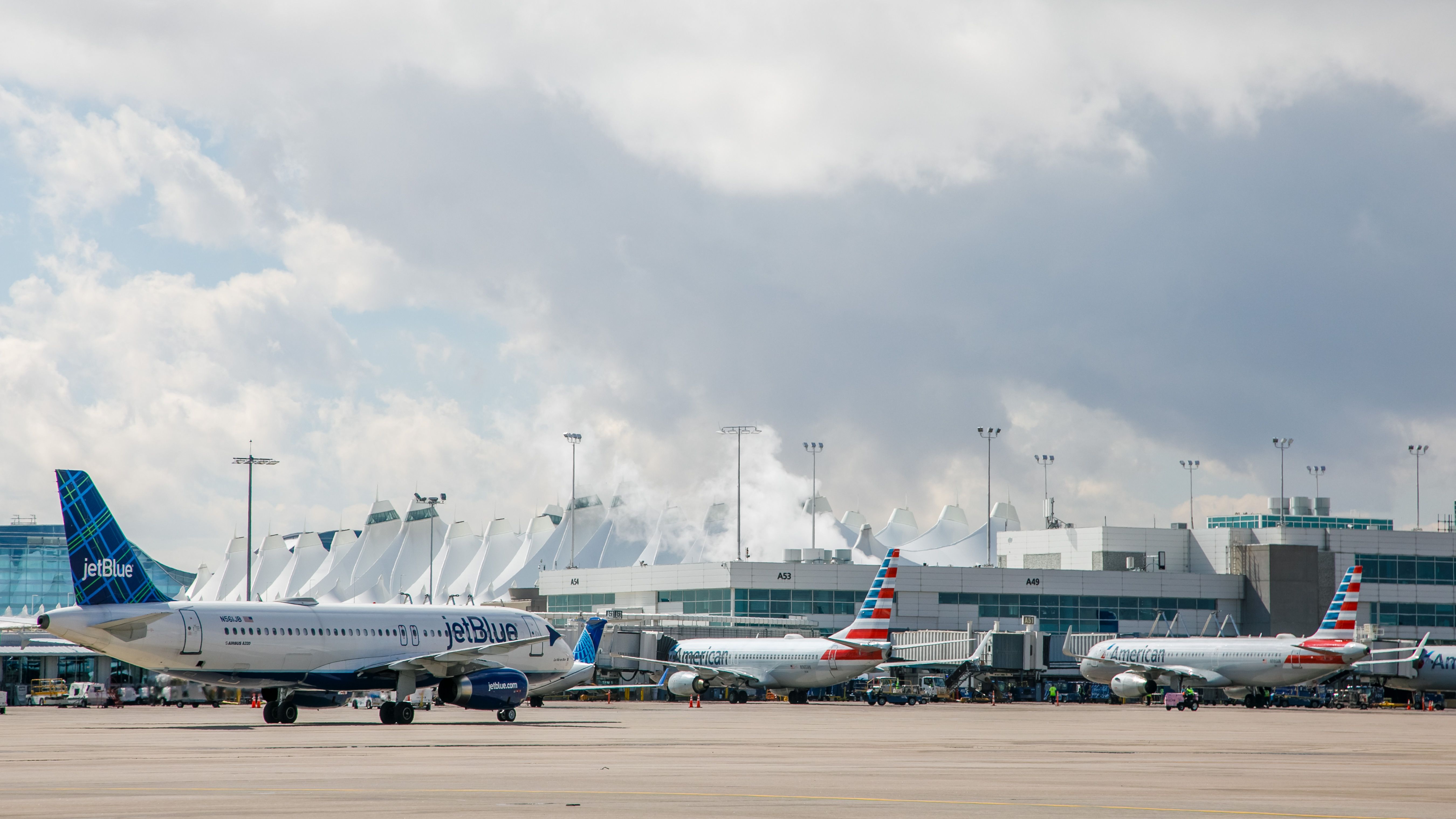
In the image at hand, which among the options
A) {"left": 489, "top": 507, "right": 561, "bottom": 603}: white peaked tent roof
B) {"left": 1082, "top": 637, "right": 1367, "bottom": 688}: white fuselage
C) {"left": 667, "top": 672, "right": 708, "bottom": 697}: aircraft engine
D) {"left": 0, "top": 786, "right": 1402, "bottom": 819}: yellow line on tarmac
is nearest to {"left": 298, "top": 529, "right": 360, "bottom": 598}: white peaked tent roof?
{"left": 489, "top": 507, "right": 561, "bottom": 603}: white peaked tent roof

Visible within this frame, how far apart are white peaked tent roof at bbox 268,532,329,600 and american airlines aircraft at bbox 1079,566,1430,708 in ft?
400

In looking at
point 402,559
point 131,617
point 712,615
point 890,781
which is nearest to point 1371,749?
point 890,781

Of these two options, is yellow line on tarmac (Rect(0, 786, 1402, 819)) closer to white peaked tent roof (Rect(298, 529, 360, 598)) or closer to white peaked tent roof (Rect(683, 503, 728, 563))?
white peaked tent roof (Rect(683, 503, 728, 563))

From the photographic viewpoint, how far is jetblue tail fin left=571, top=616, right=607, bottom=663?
6712cm

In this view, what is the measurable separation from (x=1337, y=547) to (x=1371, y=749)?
88824 mm

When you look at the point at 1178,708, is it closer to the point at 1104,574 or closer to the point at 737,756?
the point at 1104,574

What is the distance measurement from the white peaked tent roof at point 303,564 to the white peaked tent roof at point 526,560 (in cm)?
4248

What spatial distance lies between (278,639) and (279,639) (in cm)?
2

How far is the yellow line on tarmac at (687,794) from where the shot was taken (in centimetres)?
1952

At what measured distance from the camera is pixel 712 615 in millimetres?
121438

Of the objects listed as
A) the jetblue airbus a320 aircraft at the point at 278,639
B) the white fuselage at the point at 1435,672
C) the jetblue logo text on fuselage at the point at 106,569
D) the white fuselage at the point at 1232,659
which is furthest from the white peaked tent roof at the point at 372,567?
the jetblue logo text on fuselage at the point at 106,569

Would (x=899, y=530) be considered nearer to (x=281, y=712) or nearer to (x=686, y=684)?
(x=686, y=684)

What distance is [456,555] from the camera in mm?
173625

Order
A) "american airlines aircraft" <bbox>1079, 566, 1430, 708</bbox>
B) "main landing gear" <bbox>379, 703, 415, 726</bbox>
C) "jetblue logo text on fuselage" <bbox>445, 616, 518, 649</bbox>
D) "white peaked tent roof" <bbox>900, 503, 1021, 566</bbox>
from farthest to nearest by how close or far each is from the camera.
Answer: "white peaked tent roof" <bbox>900, 503, 1021, 566</bbox>, "american airlines aircraft" <bbox>1079, 566, 1430, 708</bbox>, "jetblue logo text on fuselage" <bbox>445, 616, 518, 649</bbox>, "main landing gear" <bbox>379, 703, 415, 726</bbox>
